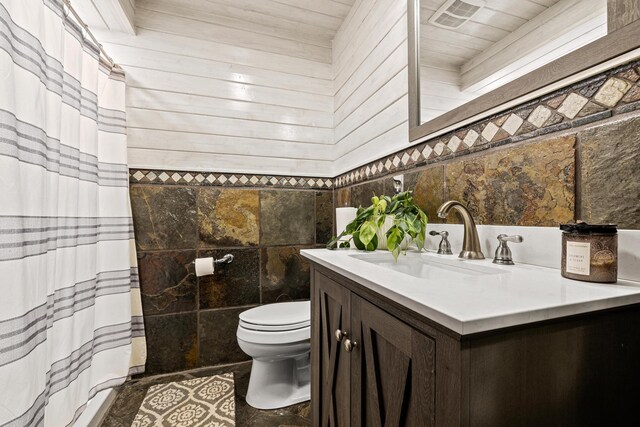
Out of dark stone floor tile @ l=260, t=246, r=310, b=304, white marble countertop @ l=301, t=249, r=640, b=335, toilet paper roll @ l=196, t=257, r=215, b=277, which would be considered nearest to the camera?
white marble countertop @ l=301, t=249, r=640, b=335

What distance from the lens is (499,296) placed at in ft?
1.55

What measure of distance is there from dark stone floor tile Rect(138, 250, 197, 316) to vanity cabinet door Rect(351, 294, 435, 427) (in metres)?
1.46

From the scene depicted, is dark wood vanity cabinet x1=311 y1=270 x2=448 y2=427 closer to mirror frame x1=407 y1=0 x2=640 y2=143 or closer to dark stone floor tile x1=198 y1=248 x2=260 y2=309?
mirror frame x1=407 y1=0 x2=640 y2=143

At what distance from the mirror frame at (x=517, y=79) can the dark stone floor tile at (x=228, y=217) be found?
46.9 inches

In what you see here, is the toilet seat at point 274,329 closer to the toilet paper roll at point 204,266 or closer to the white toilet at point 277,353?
the white toilet at point 277,353

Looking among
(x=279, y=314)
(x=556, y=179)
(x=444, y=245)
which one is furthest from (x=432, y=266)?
(x=279, y=314)

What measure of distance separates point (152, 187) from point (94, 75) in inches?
26.1

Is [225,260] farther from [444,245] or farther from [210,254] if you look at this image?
[444,245]

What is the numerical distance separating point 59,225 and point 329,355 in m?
1.14

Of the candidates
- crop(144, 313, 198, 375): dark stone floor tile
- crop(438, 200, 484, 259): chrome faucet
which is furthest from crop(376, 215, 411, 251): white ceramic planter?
crop(144, 313, 198, 375): dark stone floor tile

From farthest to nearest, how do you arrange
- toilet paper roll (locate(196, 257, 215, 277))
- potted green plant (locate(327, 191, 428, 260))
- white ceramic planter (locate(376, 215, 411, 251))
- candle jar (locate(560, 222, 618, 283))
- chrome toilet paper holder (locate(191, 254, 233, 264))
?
1. chrome toilet paper holder (locate(191, 254, 233, 264))
2. toilet paper roll (locate(196, 257, 215, 277))
3. white ceramic planter (locate(376, 215, 411, 251))
4. potted green plant (locate(327, 191, 428, 260))
5. candle jar (locate(560, 222, 618, 283))

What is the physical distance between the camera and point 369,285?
2.03ft

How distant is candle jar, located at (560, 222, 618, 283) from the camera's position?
552 millimetres

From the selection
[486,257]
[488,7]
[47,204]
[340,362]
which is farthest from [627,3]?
[47,204]
